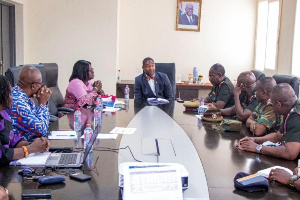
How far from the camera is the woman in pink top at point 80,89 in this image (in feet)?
14.7

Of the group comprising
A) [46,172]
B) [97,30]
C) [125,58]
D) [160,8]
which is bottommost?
[46,172]

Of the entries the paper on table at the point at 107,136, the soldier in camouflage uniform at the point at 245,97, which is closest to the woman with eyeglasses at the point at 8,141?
the paper on table at the point at 107,136

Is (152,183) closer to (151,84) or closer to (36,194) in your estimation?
(36,194)

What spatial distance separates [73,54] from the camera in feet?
20.1

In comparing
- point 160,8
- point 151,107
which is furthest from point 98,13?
point 151,107

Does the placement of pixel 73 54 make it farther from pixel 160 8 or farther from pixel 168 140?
pixel 168 140

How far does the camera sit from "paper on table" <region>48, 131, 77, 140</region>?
278cm

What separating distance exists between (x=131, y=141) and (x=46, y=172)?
0.81 meters

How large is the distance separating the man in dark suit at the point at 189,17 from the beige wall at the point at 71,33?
51.0 inches

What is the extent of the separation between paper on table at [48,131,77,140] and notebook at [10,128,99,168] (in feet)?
1.44

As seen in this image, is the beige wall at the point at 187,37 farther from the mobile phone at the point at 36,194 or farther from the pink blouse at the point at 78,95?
the mobile phone at the point at 36,194

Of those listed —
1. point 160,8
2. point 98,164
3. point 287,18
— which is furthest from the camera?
point 160,8

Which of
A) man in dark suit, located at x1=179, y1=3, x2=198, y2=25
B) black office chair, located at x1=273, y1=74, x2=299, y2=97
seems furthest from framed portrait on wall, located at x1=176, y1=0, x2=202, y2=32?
black office chair, located at x1=273, y1=74, x2=299, y2=97

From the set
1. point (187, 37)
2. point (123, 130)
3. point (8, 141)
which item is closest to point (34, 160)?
point (8, 141)
